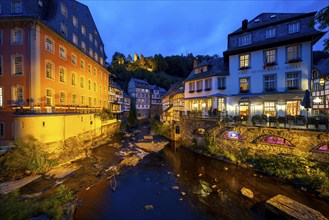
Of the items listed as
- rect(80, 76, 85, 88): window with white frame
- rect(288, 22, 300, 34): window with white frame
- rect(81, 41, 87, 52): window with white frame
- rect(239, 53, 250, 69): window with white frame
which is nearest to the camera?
rect(288, 22, 300, 34): window with white frame

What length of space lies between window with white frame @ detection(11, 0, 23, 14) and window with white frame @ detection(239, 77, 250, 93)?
24811 mm

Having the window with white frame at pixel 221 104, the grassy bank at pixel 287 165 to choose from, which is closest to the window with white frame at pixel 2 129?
the grassy bank at pixel 287 165

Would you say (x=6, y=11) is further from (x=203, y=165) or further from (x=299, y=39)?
(x=299, y=39)

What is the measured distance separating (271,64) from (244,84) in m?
3.48

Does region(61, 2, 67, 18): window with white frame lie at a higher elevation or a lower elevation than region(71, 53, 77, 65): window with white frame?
higher

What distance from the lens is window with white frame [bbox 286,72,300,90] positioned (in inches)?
648

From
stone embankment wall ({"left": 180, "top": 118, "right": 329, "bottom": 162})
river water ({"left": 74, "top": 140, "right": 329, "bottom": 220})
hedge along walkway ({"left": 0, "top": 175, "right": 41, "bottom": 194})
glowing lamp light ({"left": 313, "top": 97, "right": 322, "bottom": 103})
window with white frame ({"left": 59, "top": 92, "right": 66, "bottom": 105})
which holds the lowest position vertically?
river water ({"left": 74, "top": 140, "right": 329, "bottom": 220})

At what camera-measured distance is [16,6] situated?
47.4 ft

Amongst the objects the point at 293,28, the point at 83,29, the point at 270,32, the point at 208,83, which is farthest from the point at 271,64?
the point at 83,29

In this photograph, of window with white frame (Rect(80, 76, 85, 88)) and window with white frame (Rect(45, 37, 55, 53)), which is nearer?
window with white frame (Rect(45, 37, 55, 53))

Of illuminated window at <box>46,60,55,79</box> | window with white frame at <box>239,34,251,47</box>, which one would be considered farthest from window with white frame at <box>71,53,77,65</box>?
window with white frame at <box>239,34,251,47</box>

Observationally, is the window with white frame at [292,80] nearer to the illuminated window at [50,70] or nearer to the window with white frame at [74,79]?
the illuminated window at [50,70]

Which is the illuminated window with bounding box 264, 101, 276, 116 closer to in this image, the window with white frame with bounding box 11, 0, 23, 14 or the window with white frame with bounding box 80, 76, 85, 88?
the window with white frame with bounding box 80, 76, 85, 88

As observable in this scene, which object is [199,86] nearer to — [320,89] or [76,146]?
[320,89]
